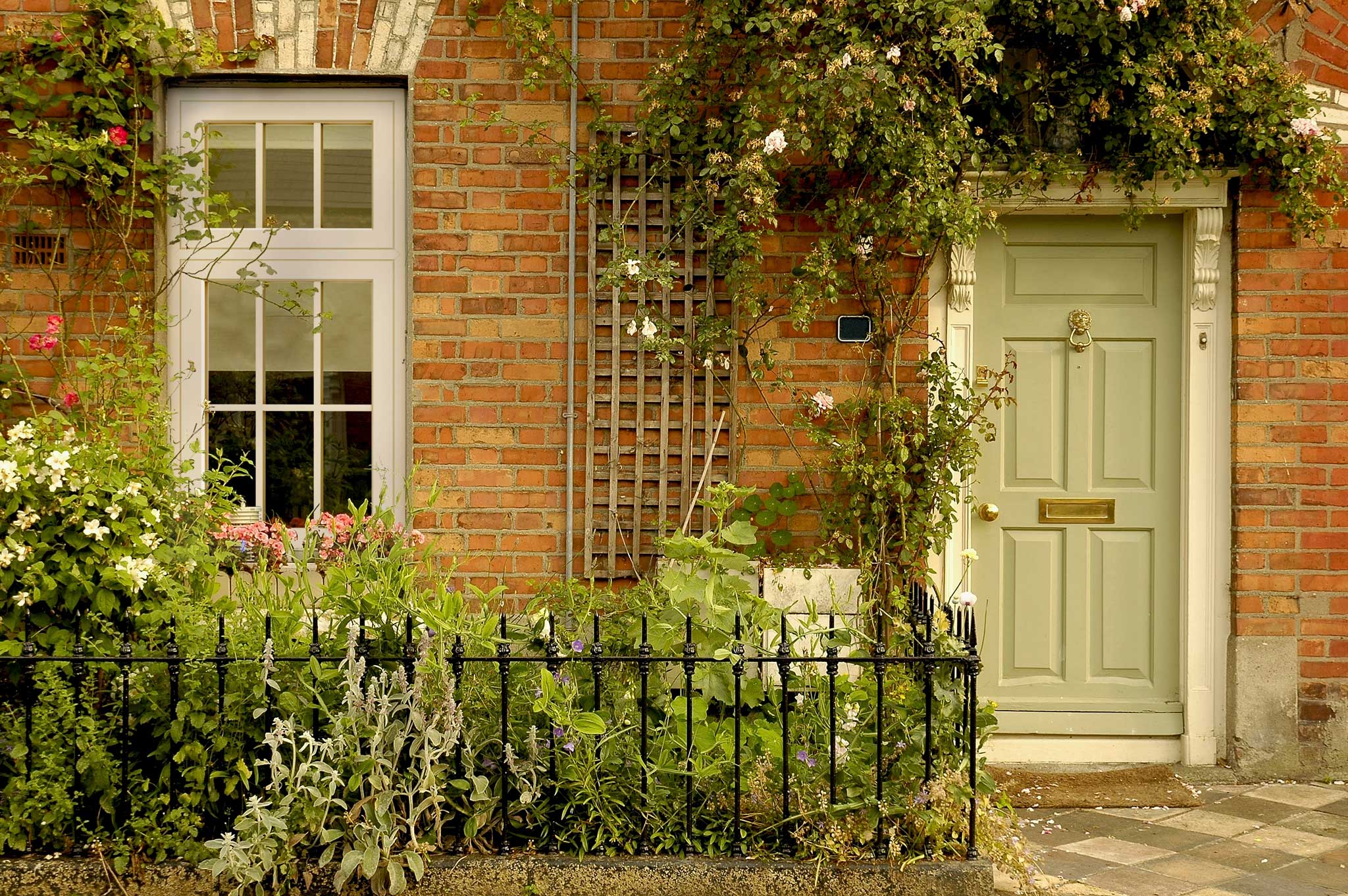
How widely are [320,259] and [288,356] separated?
1.51ft

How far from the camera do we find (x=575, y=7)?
5.10 meters

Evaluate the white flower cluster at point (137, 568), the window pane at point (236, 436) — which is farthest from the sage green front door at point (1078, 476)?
the white flower cluster at point (137, 568)

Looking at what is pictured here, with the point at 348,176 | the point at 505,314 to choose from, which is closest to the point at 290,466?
the point at 505,314

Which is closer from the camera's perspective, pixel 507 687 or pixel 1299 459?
pixel 507 687

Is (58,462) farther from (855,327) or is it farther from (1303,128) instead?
(1303,128)

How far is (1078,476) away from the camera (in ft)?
17.5

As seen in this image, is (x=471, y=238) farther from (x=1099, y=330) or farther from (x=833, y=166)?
(x=1099, y=330)

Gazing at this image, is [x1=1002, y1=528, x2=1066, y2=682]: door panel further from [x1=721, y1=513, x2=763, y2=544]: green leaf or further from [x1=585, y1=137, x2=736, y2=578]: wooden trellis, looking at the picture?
[x1=721, y1=513, x2=763, y2=544]: green leaf

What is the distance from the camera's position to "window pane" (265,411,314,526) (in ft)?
17.4

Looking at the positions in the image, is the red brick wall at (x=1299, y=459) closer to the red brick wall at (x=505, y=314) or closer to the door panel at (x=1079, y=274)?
the door panel at (x=1079, y=274)

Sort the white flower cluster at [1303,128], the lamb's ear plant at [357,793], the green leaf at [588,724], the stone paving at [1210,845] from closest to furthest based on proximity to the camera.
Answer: the lamb's ear plant at [357,793], the green leaf at [588,724], the stone paving at [1210,845], the white flower cluster at [1303,128]

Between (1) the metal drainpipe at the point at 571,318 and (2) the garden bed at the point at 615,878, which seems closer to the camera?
(2) the garden bed at the point at 615,878

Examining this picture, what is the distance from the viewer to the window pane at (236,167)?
17.3 feet

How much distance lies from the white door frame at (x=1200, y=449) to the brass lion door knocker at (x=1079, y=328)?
0.41 m
